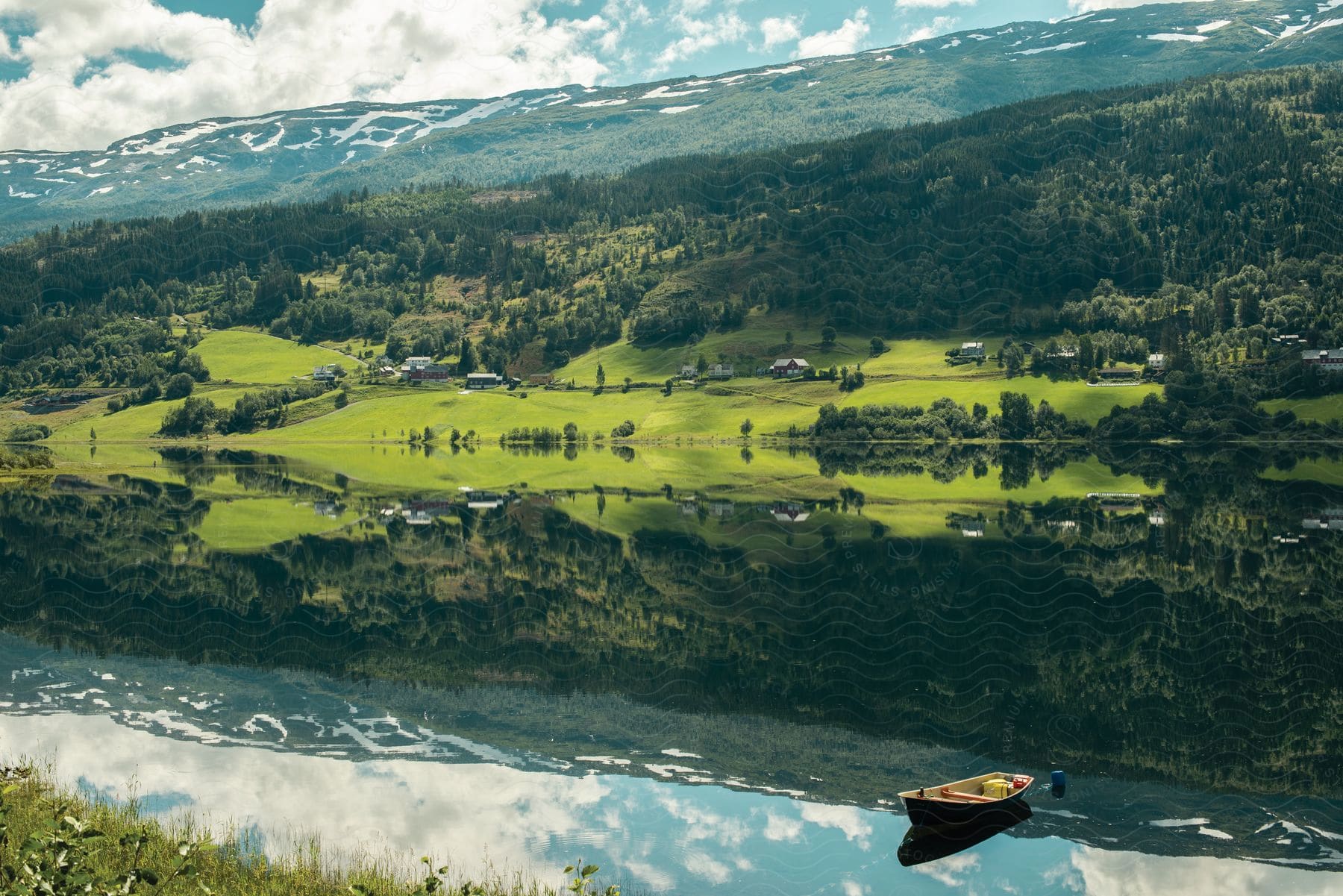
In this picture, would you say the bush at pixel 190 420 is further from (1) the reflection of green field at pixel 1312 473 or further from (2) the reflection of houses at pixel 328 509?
(1) the reflection of green field at pixel 1312 473

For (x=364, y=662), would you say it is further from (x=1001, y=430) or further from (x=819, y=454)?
(x=1001, y=430)

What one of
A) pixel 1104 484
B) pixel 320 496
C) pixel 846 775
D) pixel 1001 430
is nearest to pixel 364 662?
Result: pixel 846 775

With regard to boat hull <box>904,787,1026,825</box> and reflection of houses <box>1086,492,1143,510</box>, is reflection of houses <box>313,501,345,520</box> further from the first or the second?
boat hull <box>904,787,1026,825</box>

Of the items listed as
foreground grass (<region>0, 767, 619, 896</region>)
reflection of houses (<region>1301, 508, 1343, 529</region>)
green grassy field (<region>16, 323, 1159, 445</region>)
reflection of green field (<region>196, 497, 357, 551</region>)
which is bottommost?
green grassy field (<region>16, 323, 1159, 445</region>)

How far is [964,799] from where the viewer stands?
76.7 ft

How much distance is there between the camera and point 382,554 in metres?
62.5

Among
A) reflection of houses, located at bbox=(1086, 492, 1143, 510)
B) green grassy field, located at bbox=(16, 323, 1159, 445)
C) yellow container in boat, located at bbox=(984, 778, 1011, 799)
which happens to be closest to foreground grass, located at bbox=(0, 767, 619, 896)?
yellow container in boat, located at bbox=(984, 778, 1011, 799)

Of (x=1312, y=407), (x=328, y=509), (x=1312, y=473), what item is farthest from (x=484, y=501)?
(x=1312, y=407)

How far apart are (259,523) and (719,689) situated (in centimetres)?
5225

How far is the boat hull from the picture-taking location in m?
23.1

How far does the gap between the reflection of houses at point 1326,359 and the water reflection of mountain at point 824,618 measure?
293 feet

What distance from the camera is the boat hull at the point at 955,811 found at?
23.1 m

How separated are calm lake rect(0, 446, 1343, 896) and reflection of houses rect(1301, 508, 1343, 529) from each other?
0.59 metres

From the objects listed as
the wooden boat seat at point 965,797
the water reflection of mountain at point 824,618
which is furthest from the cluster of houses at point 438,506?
the wooden boat seat at point 965,797
